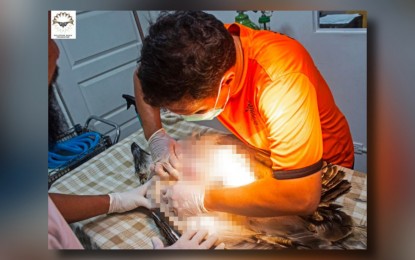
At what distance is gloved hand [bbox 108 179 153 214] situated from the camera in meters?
2.22

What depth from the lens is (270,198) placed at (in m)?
2.17

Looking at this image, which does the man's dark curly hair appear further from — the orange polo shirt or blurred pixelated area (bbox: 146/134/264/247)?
blurred pixelated area (bbox: 146/134/264/247)

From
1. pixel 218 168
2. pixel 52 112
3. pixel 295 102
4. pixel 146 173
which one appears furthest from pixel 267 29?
pixel 52 112

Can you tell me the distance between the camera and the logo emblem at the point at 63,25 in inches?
87.3

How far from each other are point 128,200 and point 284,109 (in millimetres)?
731

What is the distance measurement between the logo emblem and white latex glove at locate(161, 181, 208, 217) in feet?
2.47

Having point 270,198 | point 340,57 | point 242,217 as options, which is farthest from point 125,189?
point 340,57

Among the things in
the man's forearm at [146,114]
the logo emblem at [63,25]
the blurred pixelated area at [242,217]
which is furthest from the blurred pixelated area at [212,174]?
the logo emblem at [63,25]

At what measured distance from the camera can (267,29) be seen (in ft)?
7.24

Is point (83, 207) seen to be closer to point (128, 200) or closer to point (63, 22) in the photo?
point (128, 200)

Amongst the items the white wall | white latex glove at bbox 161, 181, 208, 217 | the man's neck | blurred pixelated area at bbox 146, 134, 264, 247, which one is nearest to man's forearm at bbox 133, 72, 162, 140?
blurred pixelated area at bbox 146, 134, 264, 247
